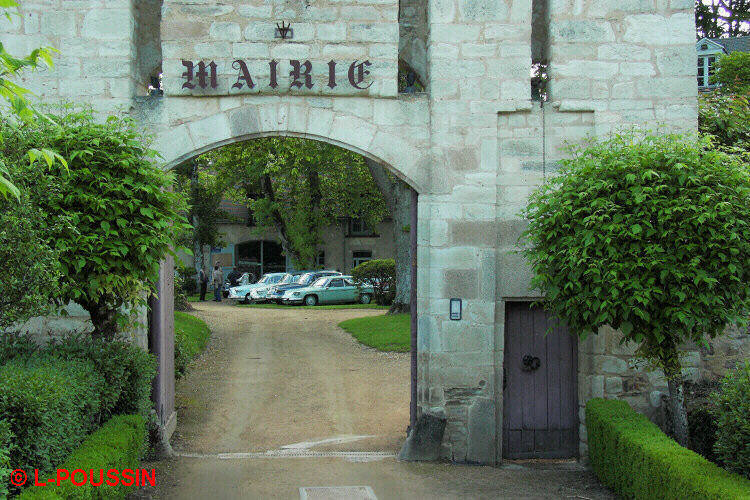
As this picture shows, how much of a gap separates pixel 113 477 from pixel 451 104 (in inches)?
192

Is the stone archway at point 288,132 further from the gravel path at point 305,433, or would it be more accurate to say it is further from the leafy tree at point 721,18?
the leafy tree at point 721,18

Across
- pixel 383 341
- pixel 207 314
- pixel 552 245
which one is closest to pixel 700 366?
pixel 552 245

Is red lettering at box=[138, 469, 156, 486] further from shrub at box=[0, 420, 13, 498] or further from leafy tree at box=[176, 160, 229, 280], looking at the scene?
leafy tree at box=[176, 160, 229, 280]

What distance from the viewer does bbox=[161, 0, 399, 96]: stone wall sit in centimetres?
766

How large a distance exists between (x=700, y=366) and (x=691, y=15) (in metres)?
3.77

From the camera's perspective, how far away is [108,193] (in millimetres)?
6188

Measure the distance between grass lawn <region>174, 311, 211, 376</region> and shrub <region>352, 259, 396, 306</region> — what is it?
7270 millimetres

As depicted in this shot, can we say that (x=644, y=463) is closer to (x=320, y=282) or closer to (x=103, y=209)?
(x=103, y=209)

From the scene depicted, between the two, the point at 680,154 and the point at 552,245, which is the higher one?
the point at 680,154

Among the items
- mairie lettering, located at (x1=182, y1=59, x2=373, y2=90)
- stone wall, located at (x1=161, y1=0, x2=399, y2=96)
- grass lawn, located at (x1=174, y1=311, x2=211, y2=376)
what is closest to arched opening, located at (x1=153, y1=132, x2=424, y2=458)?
mairie lettering, located at (x1=182, y1=59, x2=373, y2=90)

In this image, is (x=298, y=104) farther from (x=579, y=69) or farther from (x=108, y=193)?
(x=579, y=69)

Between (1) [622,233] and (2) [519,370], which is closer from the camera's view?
(1) [622,233]

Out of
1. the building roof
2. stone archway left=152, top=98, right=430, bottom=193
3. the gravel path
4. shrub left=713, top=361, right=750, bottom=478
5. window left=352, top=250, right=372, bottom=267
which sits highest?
the building roof

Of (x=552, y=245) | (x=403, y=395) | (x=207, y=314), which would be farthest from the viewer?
(x=207, y=314)
